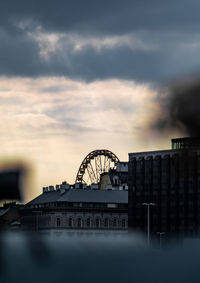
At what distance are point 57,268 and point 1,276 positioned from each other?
1024 centimetres

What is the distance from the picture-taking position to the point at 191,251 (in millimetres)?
134750

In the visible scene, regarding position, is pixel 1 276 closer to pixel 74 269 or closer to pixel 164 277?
pixel 74 269

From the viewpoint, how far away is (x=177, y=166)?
107062mm

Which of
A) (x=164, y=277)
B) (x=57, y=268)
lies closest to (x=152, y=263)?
(x=164, y=277)

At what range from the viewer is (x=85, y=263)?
146 metres

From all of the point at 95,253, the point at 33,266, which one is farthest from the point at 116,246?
the point at 33,266

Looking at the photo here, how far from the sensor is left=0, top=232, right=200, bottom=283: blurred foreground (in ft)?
446

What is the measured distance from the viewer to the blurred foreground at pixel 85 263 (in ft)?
446

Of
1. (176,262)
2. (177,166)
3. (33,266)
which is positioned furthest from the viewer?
(33,266)

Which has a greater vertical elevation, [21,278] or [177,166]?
[177,166]

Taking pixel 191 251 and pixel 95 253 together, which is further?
pixel 95 253

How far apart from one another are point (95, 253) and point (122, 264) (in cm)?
589

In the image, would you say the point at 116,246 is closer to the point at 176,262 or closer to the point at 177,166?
the point at 176,262

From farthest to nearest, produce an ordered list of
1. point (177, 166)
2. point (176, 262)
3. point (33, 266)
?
point (33, 266) → point (176, 262) → point (177, 166)
